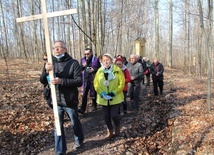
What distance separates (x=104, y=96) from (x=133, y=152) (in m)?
1.39

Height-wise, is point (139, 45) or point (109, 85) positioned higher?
point (139, 45)

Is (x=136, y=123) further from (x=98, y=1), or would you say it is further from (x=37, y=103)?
(x=98, y=1)

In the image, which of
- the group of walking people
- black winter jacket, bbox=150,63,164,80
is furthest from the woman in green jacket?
black winter jacket, bbox=150,63,164,80

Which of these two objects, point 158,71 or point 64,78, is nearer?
point 64,78

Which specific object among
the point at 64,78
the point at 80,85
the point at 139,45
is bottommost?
the point at 80,85

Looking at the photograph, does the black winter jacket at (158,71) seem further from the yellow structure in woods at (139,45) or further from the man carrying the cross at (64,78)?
the yellow structure in woods at (139,45)

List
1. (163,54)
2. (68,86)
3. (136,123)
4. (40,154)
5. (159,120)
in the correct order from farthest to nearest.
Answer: (163,54) → (159,120) → (136,123) → (40,154) → (68,86)

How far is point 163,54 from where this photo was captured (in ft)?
196

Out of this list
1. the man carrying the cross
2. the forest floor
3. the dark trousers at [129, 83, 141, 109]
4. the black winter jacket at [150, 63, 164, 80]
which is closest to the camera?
the man carrying the cross

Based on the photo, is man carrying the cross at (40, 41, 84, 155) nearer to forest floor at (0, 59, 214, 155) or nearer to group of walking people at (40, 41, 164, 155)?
group of walking people at (40, 41, 164, 155)

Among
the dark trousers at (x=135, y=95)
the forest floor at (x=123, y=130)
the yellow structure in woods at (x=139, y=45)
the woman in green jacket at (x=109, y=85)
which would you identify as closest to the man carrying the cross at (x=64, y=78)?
the woman in green jacket at (x=109, y=85)

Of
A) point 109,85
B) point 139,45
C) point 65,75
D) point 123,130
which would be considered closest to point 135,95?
point 123,130

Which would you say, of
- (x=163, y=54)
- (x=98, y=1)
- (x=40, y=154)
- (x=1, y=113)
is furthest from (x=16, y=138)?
(x=163, y=54)

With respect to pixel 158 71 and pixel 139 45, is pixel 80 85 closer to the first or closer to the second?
pixel 158 71
